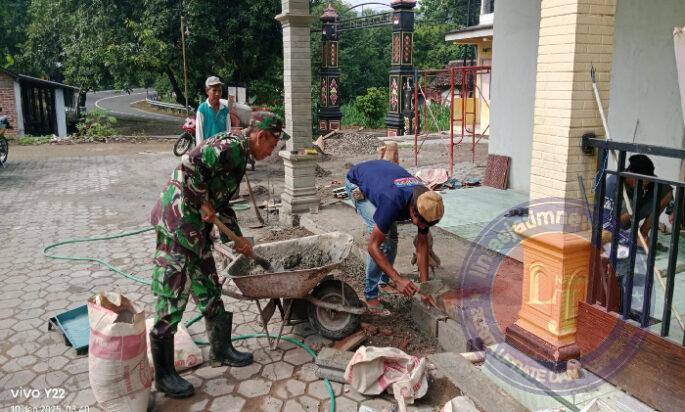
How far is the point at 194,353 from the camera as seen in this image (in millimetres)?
3986

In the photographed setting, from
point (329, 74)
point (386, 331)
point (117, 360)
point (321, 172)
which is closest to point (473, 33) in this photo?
point (329, 74)

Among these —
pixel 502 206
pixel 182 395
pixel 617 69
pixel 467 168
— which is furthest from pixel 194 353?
pixel 467 168

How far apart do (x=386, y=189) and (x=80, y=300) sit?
3190 millimetres

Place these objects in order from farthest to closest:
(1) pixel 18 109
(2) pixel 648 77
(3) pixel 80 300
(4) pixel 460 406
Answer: (1) pixel 18 109 → (2) pixel 648 77 → (3) pixel 80 300 → (4) pixel 460 406

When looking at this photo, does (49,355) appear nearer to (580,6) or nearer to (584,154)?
(584,154)

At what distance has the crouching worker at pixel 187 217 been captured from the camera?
351cm

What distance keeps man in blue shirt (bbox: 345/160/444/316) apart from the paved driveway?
31.6 inches

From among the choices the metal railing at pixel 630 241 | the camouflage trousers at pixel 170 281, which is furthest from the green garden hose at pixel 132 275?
the metal railing at pixel 630 241

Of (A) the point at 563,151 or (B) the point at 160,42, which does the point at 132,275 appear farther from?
(B) the point at 160,42

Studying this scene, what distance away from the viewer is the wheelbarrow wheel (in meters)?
4.28

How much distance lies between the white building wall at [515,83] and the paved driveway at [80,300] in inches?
198

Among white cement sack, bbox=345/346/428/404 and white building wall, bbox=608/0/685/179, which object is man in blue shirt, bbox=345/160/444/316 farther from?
white building wall, bbox=608/0/685/179

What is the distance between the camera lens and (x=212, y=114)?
24.4 feet

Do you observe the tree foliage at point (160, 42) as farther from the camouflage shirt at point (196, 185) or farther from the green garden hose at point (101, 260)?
the camouflage shirt at point (196, 185)
